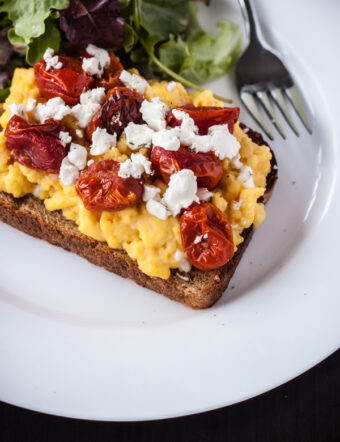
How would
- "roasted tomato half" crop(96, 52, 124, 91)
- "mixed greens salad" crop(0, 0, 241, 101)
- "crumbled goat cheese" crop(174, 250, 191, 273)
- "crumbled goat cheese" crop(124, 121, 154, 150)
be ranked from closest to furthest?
"crumbled goat cheese" crop(174, 250, 191, 273) < "crumbled goat cheese" crop(124, 121, 154, 150) < "roasted tomato half" crop(96, 52, 124, 91) < "mixed greens salad" crop(0, 0, 241, 101)

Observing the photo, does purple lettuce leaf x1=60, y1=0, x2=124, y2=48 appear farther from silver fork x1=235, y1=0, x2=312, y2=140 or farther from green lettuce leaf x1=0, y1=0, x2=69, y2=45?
silver fork x1=235, y1=0, x2=312, y2=140

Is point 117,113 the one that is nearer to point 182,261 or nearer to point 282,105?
point 182,261

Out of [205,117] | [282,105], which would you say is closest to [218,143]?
[205,117]

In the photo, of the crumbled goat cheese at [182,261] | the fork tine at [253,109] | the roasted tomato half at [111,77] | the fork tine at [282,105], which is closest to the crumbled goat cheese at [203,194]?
the crumbled goat cheese at [182,261]

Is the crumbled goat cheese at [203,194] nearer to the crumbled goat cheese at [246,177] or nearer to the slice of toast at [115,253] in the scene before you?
the crumbled goat cheese at [246,177]

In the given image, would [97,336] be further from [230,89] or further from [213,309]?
[230,89]

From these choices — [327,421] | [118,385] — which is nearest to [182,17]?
[118,385]

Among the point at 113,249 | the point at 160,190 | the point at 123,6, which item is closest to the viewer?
the point at 160,190

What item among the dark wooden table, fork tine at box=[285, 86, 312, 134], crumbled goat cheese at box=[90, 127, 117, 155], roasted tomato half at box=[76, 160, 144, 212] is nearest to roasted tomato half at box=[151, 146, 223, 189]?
roasted tomato half at box=[76, 160, 144, 212]
